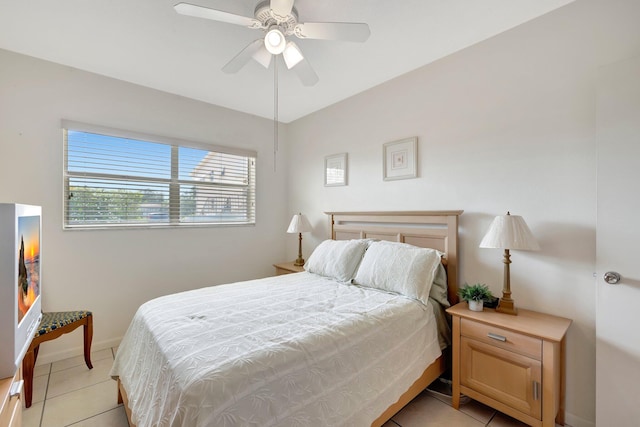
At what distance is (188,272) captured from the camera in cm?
317

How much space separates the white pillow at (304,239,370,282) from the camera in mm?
2468

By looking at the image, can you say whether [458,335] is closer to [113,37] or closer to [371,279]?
[371,279]

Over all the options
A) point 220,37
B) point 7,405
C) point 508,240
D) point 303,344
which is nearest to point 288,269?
point 303,344

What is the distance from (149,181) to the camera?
117 inches

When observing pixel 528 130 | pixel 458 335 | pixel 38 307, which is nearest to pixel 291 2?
pixel 528 130

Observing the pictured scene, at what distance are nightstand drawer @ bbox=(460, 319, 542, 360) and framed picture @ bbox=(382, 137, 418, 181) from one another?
1335 mm

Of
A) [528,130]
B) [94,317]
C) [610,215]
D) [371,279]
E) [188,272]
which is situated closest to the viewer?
[610,215]

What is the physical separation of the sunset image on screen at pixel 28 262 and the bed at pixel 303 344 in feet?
1.76

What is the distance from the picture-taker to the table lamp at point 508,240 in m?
1.74

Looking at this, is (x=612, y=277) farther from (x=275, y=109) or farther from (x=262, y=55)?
(x=275, y=109)

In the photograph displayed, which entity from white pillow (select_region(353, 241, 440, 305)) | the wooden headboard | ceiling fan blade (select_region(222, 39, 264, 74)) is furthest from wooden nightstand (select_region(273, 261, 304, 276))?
ceiling fan blade (select_region(222, 39, 264, 74))

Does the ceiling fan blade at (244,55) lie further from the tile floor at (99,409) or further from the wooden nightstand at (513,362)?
the tile floor at (99,409)

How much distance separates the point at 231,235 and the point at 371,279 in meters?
2.02

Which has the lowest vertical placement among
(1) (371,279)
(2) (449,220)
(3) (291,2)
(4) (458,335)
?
(4) (458,335)
